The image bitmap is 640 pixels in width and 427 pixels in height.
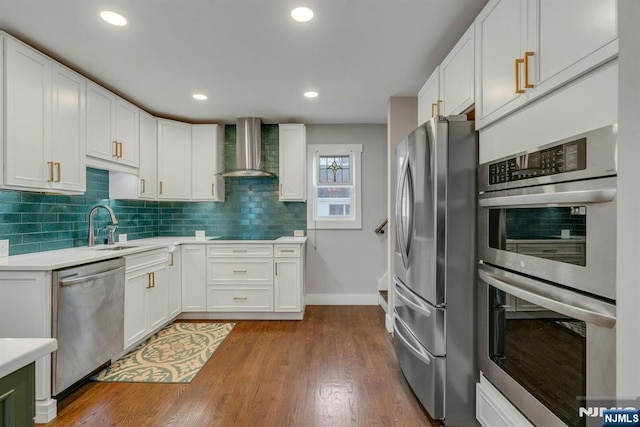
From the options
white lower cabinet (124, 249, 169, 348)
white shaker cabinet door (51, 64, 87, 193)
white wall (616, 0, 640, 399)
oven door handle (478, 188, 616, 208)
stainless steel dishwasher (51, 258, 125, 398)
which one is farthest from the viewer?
white lower cabinet (124, 249, 169, 348)

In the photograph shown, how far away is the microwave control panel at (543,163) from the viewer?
1.08m

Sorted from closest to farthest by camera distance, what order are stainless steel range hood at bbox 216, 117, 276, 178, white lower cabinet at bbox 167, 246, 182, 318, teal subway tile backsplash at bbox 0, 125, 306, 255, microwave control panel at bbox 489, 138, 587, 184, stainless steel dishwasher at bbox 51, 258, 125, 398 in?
microwave control panel at bbox 489, 138, 587, 184
stainless steel dishwasher at bbox 51, 258, 125, 398
white lower cabinet at bbox 167, 246, 182, 318
stainless steel range hood at bbox 216, 117, 276, 178
teal subway tile backsplash at bbox 0, 125, 306, 255

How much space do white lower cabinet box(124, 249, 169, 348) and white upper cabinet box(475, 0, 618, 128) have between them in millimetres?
2923

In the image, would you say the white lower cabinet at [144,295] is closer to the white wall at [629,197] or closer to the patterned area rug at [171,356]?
the patterned area rug at [171,356]

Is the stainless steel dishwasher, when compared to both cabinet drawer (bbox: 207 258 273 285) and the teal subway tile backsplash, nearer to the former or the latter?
cabinet drawer (bbox: 207 258 273 285)

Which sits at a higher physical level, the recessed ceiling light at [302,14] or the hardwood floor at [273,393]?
the recessed ceiling light at [302,14]

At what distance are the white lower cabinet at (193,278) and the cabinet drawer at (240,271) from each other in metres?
0.10

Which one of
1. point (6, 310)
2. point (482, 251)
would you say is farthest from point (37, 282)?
point (482, 251)

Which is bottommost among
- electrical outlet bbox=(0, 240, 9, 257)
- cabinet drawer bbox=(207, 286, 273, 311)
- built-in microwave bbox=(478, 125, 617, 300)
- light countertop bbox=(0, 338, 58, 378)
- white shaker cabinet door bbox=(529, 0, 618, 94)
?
cabinet drawer bbox=(207, 286, 273, 311)

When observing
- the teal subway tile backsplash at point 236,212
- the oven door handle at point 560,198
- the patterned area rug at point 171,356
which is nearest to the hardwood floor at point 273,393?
the patterned area rug at point 171,356

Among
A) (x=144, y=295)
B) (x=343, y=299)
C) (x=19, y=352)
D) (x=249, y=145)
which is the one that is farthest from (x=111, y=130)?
(x=343, y=299)

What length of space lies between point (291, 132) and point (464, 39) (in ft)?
8.25

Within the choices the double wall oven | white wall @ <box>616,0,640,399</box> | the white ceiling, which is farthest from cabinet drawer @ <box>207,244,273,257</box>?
white wall @ <box>616,0,640,399</box>

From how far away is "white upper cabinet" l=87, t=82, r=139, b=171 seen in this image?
2781 millimetres
